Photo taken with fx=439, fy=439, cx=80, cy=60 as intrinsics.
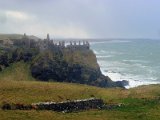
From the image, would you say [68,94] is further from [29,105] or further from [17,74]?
[17,74]

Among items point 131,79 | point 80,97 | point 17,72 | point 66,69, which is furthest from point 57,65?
point 131,79

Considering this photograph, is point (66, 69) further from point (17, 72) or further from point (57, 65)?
point (17, 72)

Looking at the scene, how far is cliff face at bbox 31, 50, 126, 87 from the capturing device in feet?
273

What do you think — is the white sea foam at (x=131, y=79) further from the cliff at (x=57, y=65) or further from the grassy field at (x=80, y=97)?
the grassy field at (x=80, y=97)

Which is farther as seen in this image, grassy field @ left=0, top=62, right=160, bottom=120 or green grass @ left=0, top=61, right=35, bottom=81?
green grass @ left=0, top=61, right=35, bottom=81

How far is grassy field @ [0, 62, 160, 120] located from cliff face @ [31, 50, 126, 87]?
759 inches

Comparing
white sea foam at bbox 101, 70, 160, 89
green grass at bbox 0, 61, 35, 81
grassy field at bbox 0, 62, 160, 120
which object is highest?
green grass at bbox 0, 61, 35, 81

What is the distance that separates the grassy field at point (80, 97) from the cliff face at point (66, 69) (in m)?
19.3

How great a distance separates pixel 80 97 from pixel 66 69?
1054 inches

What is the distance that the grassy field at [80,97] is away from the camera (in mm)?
48891

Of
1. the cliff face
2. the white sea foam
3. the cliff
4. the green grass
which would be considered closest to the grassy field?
the green grass

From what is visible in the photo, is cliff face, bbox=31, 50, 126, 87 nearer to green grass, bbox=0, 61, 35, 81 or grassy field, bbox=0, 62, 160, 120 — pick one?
green grass, bbox=0, 61, 35, 81

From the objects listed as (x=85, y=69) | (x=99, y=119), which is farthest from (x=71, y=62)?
(x=99, y=119)

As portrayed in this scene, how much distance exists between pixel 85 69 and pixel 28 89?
97.7 feet
